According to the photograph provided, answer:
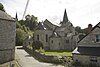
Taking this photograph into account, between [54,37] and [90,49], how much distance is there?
3045cm

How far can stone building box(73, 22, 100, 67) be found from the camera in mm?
27219

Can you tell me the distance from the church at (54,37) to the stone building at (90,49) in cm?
2794

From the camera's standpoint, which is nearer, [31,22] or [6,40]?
[6,40]

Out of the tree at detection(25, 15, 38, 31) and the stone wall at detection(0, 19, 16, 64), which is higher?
the tree at detection(25, 15, 38, 31)

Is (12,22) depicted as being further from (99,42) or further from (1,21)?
(99,42)

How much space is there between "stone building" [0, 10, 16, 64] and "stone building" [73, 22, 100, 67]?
1466 cm

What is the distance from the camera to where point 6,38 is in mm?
34625

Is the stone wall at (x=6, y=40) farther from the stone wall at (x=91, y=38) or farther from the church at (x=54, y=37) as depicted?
the church at (x=54, y=37)

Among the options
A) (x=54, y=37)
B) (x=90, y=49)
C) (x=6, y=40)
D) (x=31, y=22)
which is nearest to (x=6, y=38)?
(x=6, y=40)

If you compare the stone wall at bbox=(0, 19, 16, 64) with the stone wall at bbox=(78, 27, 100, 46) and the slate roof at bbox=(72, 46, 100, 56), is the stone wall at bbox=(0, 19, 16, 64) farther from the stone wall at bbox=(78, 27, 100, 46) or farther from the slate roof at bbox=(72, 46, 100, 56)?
the stone wall at bbox=(78, 27, 100, 46)

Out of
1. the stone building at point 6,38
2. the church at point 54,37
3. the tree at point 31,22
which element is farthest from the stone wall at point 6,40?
the tree at point 31,22

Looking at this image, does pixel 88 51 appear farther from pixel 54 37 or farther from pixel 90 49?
pixel 54 37

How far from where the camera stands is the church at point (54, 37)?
57469 millimetres

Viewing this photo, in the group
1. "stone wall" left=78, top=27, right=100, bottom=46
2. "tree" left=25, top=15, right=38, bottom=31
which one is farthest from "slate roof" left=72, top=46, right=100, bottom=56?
"tree" left=25, top=15, right=38, bottom=31
